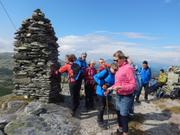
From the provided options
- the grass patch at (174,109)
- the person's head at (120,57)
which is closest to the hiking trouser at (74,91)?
the person's head at (120,57)

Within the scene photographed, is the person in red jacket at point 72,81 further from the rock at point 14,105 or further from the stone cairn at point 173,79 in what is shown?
the stone cairn at point 173,79

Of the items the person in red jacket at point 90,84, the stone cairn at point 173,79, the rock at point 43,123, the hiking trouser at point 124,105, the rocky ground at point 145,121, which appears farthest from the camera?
the stone cairn at point 173,79

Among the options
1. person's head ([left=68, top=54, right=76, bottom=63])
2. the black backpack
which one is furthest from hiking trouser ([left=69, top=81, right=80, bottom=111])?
the black backpack

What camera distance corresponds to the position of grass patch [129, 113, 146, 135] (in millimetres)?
11912

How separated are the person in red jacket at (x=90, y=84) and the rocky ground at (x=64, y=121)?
50 centimetres

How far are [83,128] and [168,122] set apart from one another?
Answer: 463 centimetres

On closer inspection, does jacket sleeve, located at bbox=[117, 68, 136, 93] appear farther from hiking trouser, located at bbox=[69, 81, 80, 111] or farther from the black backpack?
the black backpack

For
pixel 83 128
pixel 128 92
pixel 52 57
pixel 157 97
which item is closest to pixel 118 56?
pixel 128 92

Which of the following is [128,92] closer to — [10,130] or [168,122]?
[10,130]

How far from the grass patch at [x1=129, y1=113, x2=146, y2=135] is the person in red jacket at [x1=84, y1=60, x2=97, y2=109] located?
2.70m

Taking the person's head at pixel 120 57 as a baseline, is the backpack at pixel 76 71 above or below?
below

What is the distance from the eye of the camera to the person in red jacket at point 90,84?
15.4m

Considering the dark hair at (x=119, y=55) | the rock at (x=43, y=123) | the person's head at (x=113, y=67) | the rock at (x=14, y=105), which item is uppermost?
the dark hair at (x=119, y=55)

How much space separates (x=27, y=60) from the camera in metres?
16.1
